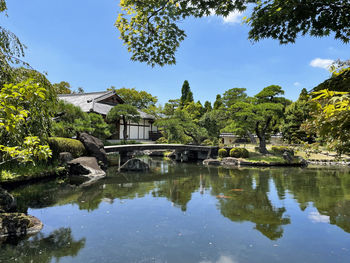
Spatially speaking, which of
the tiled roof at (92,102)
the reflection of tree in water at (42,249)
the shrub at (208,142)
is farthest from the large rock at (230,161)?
the reflection of tree in water at (42,249)

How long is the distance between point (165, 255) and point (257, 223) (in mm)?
2811

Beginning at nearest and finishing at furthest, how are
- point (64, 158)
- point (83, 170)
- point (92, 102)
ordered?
point (83, 170), point (64, 158), point (92, 102)

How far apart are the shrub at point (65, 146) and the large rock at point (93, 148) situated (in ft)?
1.29

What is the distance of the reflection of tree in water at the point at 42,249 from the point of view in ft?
14.5

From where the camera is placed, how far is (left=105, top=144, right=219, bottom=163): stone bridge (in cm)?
1867

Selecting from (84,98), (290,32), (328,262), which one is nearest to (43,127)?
(290,32)

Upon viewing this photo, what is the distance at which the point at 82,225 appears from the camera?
602 cm

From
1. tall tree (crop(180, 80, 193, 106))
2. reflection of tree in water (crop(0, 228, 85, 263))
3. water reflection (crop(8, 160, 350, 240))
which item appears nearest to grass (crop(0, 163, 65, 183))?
water reflection (crop(8, 160, 350, 240))

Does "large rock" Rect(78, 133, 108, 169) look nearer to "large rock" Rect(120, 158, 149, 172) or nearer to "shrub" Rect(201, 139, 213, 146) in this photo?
"large rock" Rect(120, 158, 149, 172)

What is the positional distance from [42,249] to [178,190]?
6155 mm

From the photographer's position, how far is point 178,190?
10234mm

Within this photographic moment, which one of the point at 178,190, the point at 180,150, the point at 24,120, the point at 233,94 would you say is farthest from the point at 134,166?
the point at 233,94

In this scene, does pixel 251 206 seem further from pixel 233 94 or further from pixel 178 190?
pixel 233 94

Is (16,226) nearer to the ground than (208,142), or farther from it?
nearer to the ground
